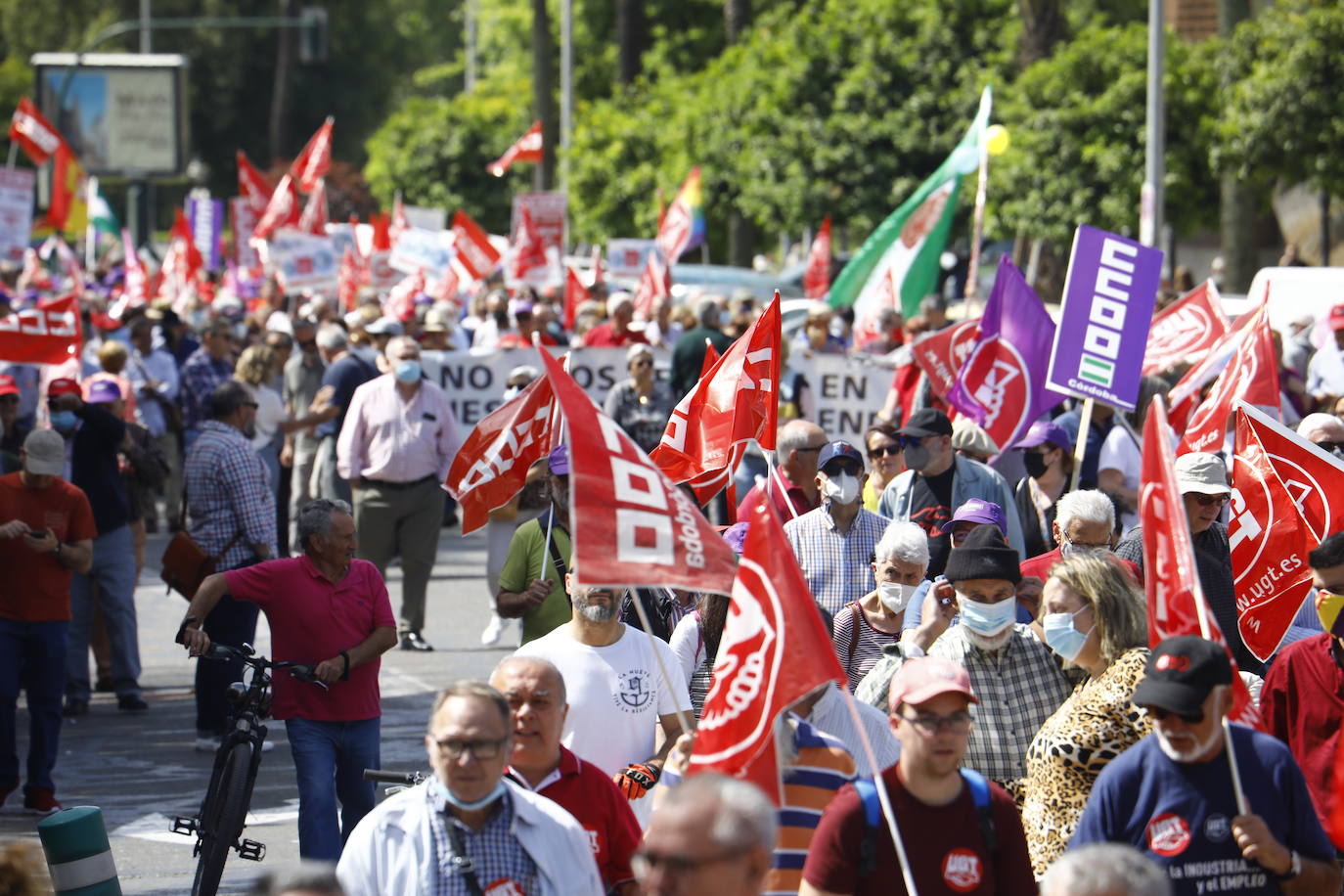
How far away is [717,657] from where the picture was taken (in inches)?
205

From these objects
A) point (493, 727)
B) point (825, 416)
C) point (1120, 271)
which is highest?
point (1120, 271)

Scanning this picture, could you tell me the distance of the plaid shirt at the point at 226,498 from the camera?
10422 millimetres

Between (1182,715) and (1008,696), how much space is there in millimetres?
1384

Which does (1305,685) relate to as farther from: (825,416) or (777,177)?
(777,177)

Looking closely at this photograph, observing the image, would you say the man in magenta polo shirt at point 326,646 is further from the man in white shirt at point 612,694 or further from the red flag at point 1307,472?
the red flag at point 1307,472

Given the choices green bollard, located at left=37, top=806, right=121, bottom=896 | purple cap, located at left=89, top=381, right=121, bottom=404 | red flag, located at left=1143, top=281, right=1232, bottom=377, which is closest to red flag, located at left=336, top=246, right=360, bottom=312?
purple cap, located at left=89, top=381, right=121, bottom=404

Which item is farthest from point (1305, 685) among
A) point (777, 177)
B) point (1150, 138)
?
point (777, 177)

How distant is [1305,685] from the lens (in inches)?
239

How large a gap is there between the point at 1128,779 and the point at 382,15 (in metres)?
70.5

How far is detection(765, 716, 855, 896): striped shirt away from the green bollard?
2587 mm

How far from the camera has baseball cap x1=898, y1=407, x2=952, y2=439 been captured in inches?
365

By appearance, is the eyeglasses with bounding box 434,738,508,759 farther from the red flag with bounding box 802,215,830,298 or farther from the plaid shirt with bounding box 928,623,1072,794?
the red flag with bounding box 802,215,830,298

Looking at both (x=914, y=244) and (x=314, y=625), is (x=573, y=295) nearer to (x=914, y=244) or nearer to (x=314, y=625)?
(x=914, y=244)

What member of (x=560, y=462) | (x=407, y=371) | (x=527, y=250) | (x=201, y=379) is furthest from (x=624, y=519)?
(x=527, y=250)
